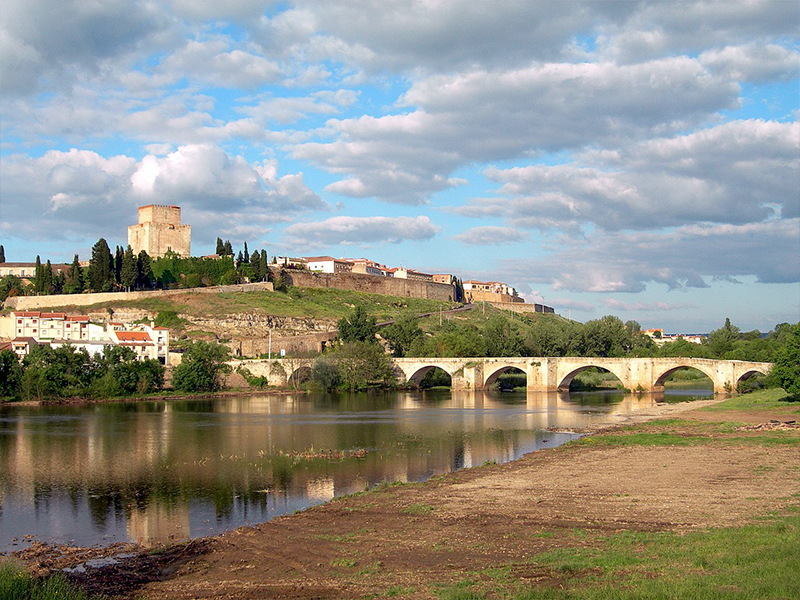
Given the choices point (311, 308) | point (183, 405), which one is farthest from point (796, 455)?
point (311, 308)

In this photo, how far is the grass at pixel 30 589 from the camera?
8102mm

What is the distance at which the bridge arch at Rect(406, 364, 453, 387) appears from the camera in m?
56.8

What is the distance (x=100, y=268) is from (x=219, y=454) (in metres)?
50.2

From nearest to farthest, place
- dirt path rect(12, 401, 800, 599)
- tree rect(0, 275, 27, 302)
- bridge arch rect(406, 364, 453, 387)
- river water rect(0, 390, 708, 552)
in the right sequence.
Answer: dirt path rect(12, 401, 800, 599), river water rect(0, 390, 708, 552), bridge arch rect(406, 364, 453, 387), tree rect(0, 275, 27, 302)

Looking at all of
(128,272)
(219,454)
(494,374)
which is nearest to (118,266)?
(128,272)

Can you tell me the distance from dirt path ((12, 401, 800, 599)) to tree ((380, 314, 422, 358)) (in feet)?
136

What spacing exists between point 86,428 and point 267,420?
A: 7486 mm

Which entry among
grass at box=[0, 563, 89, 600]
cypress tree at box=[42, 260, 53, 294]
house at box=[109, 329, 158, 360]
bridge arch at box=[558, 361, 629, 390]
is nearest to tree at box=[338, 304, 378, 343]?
house at box=[109, 329, 158, 360]

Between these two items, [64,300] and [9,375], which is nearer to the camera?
[9,375]

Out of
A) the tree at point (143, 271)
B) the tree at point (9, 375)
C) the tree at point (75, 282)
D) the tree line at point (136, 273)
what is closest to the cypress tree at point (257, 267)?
the tree line at point (136, 273)

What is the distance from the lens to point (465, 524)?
12.1m

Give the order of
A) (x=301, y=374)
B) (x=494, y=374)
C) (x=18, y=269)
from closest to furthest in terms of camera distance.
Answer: (x=301, y=374) < (x=494, y=374) < (x=18, y=269)

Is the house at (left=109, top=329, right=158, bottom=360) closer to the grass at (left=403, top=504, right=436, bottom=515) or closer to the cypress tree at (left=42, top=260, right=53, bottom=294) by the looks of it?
the cypress tree at (left=42, top=260, right=53, bottom=294)

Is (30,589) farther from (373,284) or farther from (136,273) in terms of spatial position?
(373,284)
